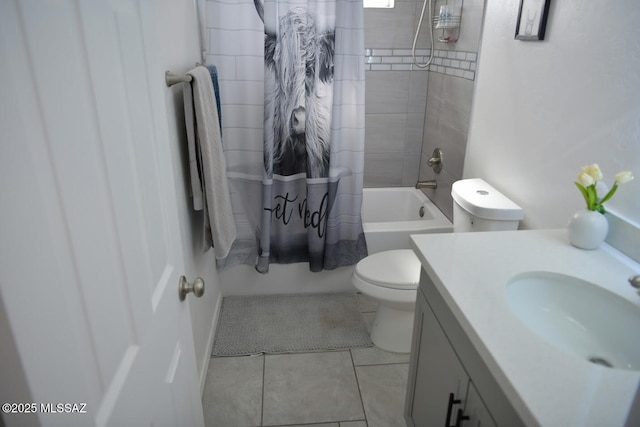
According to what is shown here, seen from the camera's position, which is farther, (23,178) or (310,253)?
(310,253)

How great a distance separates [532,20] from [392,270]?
4.12 feet

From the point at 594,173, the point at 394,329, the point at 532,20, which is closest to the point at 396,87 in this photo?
the point at 532,20

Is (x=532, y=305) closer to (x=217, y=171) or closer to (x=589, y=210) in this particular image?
(x=589, y=210)

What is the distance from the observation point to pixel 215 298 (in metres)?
2.44

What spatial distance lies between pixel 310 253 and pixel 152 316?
1.67 metres

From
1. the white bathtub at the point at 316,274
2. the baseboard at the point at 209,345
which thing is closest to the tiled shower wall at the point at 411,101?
the white bathtub at the point at 316,274

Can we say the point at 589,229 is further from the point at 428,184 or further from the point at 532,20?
the point at 428,184

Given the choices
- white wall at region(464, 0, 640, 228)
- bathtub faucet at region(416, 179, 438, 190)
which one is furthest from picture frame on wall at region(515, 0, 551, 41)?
bathtub faucet at region(416, 179, 438, 190)

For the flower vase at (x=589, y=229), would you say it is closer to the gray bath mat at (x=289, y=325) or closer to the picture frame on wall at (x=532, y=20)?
the picture frame on wall at (x=532, y=20)

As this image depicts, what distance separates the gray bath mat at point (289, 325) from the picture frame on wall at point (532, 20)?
5.38ft

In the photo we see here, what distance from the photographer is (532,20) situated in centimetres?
168

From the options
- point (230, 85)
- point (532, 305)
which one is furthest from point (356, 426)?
point (230, 85)

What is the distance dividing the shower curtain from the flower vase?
1.24 metres

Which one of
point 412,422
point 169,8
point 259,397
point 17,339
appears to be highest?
point 169,8
